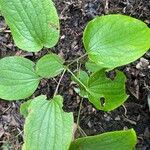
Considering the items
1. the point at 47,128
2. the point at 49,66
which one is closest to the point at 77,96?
the point at 49,66

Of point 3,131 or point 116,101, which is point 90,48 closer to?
point 116,101

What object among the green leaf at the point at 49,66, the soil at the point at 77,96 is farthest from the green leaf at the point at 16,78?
the soil at the point at 77,96

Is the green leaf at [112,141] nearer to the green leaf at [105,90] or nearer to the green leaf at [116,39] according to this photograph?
the green leaf at [105,90]

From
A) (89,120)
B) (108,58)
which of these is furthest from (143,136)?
(108,58)

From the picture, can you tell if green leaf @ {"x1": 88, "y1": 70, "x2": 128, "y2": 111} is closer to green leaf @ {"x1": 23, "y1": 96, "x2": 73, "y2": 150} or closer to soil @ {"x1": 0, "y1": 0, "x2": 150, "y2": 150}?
green leaf @ {"x1": 23, "y1": 96, "x2": 73, "y2": 150}

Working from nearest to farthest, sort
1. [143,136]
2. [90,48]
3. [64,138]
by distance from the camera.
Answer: [64,138] < [90,48] < [143,136]

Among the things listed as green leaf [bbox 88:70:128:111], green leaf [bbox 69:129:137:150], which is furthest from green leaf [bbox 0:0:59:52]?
green leaf [bbox 69:129:137:150]

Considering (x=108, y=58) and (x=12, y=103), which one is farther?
(x=12, y=103)
